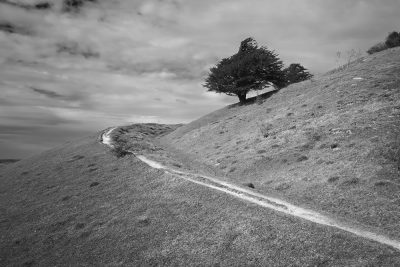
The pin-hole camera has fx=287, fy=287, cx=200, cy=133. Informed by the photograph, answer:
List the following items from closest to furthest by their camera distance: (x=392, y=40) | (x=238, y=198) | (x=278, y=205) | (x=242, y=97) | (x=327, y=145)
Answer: (x=278, y=205) < (x=238, y=198) < (x=327, y=145) < (x=392, y=40) < (x=242, y=97)

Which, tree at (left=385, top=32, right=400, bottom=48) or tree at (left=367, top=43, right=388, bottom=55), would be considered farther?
tree at (left=367, top=43, right=388, bottom=55)

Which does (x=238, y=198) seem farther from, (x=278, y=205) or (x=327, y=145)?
(x=327, y=145)

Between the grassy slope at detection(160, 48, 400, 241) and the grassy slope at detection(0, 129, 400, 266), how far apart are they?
4.38 m

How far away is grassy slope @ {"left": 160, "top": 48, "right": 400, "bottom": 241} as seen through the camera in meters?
18.8

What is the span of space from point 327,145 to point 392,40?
161 feet

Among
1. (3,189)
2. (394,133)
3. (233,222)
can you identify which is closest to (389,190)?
(394,133)

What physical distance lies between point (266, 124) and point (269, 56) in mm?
26243

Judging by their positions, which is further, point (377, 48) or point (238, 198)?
point (377, 48)

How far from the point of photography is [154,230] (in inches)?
723

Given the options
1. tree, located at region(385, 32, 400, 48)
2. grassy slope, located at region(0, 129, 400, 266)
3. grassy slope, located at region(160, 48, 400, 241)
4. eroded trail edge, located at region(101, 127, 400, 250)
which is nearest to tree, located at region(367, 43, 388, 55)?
tree, located at region(385, 32, 400, 48)

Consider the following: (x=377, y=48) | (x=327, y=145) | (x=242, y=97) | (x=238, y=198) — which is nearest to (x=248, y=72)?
(x=242, y=97)

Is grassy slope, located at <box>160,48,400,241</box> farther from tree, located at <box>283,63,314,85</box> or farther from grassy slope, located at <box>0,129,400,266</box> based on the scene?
tree, located at <box>283,63,314,85</box>

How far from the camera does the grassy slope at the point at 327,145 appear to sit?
18.8m

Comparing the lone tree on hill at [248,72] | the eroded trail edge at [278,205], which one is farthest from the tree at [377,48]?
the eroded trail edge at [278,205]
